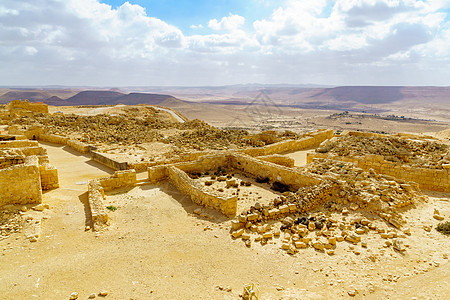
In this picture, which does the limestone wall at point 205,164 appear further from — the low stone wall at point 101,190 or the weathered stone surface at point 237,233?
the weathered stone surface at point 237,233

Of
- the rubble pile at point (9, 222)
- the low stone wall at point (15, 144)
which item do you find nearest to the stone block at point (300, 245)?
the rubble pile at point (9, 222)

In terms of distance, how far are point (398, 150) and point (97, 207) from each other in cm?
1330

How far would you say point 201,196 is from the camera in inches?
341

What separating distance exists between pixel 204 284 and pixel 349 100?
161657mm

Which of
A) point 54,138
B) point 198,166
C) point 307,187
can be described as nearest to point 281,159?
point 198,166

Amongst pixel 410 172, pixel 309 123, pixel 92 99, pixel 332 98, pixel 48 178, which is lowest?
pixel 309 123

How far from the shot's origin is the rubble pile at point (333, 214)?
21.1ft

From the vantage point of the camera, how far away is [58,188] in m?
9.70

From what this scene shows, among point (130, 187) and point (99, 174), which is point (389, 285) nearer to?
point (130, 187)

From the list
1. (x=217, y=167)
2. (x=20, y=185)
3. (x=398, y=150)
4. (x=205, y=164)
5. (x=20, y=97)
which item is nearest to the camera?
(x=20, y=185)

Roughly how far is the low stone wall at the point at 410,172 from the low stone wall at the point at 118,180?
8860 millimetres

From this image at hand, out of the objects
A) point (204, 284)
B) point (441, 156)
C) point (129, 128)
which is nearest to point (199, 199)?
point (204, 284)

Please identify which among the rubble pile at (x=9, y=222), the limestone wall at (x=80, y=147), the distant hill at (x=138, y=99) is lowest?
the rubble pile at (x=9, y=222)

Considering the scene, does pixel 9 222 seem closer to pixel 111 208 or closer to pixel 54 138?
pixel 111 208
